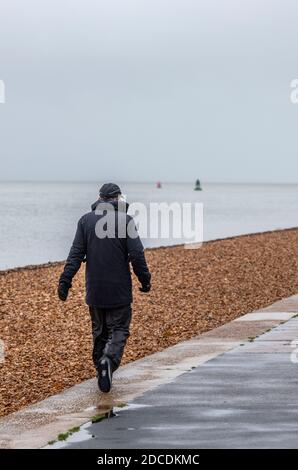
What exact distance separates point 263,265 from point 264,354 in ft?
62.4

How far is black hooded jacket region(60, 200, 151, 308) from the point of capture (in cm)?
1069

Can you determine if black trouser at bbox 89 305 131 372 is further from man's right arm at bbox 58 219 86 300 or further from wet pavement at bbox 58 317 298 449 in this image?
wet pavement at bbox 58 317 298 449

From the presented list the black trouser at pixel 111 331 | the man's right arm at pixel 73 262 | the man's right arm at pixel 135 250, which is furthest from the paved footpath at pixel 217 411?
the man's right arm at pixel 73 262

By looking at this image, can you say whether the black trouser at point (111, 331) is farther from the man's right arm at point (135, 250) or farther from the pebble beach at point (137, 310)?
the pebble beach at point (137, 310)

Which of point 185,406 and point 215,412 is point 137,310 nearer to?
point 185,406

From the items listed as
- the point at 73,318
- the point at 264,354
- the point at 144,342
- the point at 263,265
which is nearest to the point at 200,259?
the point at 263,265

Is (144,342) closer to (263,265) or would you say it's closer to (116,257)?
(116,257)

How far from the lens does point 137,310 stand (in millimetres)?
20156

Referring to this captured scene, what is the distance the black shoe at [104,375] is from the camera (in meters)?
10.5

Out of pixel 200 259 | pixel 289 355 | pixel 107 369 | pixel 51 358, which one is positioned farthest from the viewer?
pixel 200 259

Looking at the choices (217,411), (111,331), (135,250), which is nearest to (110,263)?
(135,250)

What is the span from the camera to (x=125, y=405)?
Answer: 9.84m

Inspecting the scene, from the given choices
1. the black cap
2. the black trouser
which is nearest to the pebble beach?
the black trouser

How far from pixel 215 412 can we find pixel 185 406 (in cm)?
38
